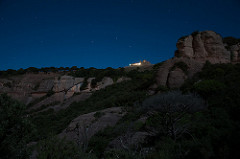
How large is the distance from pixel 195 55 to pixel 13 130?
21.5m

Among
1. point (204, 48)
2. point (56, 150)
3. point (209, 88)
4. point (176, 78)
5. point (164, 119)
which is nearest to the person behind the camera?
point (56, 150)

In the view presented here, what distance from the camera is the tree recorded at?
663 centimetres

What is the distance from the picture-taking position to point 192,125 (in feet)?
27.5

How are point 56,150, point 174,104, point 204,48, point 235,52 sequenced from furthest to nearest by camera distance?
point 235,52, point 204,48, point 174,104, point 56,150

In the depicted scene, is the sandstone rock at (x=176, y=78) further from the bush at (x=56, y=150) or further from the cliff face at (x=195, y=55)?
the bush at (x=56, y=150)

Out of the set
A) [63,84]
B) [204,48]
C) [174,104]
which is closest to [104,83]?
[63,84]

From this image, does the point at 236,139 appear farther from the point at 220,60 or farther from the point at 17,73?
the point at 17,73

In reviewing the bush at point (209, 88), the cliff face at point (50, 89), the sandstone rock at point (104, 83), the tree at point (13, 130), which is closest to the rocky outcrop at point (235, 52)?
the bush at point (209, 88)

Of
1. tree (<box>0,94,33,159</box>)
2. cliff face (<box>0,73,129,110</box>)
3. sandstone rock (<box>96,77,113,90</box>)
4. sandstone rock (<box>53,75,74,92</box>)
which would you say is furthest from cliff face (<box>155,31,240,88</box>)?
sandstone rock (<box>53,75,74,92</box>)

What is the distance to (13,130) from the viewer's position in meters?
7.33

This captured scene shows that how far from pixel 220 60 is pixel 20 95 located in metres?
41.2

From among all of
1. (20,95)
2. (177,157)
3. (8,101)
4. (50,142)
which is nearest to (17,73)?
(20,95)

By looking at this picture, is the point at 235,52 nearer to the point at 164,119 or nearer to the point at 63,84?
the point at 164,119

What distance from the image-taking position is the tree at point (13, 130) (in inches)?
261
